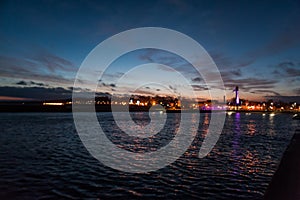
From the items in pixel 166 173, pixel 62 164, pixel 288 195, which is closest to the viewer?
pixel 288 195

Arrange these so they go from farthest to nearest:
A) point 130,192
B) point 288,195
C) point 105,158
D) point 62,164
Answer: point 105,158
point 62,164
point 130,192
point 288,195

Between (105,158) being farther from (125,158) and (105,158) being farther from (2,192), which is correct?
(2,192)

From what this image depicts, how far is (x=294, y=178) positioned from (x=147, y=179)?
27.3ft

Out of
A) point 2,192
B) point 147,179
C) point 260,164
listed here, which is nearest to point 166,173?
point 147,179

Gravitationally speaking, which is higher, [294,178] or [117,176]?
[294,178]

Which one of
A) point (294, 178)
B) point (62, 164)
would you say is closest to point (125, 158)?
point (62, 164)

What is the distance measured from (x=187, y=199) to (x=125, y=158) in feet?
34.3

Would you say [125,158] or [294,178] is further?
[125,158]

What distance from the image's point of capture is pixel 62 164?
1884 centimetres

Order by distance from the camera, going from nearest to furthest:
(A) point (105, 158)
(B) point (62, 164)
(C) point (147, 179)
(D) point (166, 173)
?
(C) point (147, 179) < (D) point (166, 173) < (B) point (62, 164) < (A) point (105, 158)

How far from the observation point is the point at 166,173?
16.8 meters

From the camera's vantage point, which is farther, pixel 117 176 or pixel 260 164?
pixel 260 164

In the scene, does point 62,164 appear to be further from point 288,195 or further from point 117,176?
point 288,195

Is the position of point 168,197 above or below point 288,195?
below
